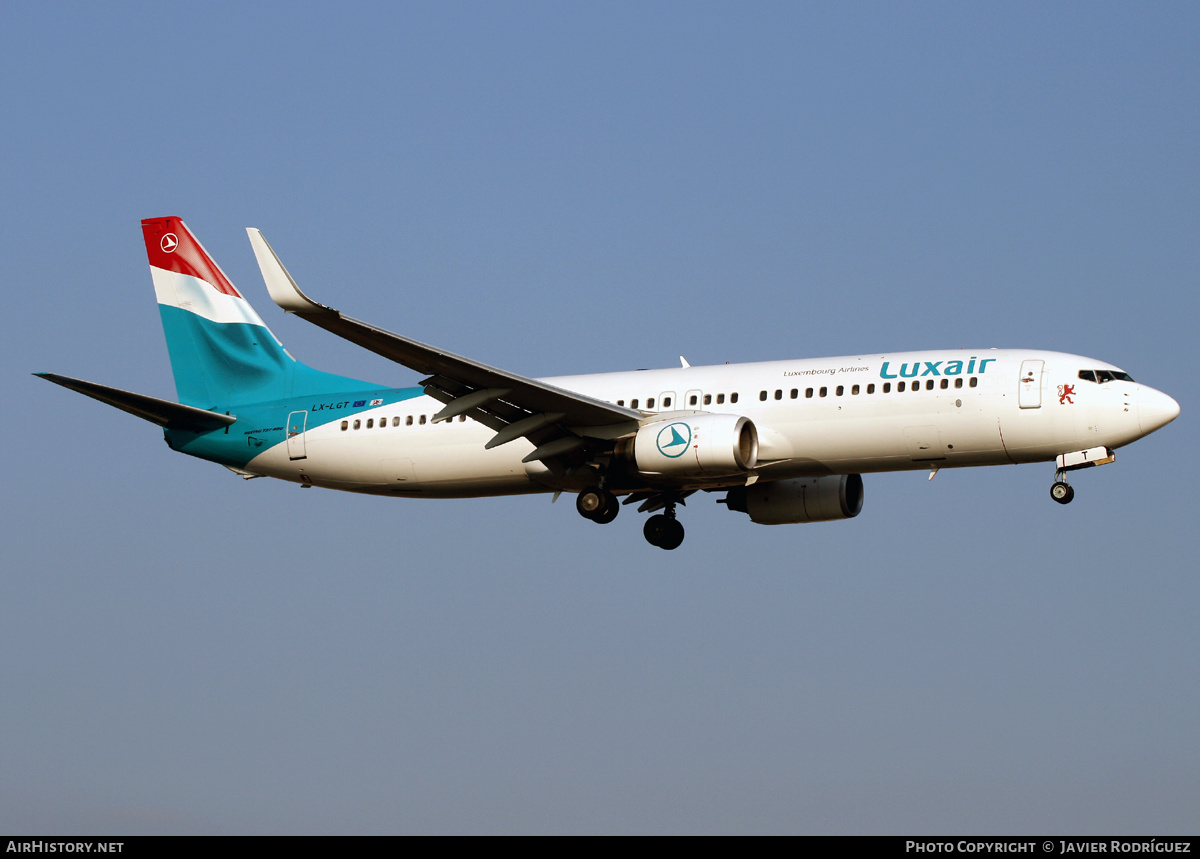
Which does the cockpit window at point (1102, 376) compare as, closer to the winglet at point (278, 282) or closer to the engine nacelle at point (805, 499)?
the engine nacelle at point (805, 499)

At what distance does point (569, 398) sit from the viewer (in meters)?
38.2

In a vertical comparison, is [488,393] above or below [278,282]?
below

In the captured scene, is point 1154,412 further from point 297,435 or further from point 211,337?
point 211,337

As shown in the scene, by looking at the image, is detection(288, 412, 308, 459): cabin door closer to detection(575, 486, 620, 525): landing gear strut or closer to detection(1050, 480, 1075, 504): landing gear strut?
detection(575, 486, 620, 525): landing gear strut

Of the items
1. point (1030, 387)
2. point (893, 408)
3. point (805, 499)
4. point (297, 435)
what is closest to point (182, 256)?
point (297, 435)

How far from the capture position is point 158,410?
43656 mm

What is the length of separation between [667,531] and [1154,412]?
1372 cm

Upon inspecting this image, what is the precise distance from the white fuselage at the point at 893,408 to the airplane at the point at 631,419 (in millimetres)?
45

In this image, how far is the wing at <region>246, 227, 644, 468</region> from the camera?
33656 millimetres

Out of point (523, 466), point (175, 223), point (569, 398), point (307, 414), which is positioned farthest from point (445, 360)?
point (175, 223)

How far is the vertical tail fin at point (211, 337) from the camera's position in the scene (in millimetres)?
45656

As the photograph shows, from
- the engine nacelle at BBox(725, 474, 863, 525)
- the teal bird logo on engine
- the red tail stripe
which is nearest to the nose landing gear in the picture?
the engine nacelle at BBox(725, 474, 863, 525)

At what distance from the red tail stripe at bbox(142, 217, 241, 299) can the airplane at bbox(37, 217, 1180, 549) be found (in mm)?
516

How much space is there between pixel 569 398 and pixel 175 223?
16161 millimetres
